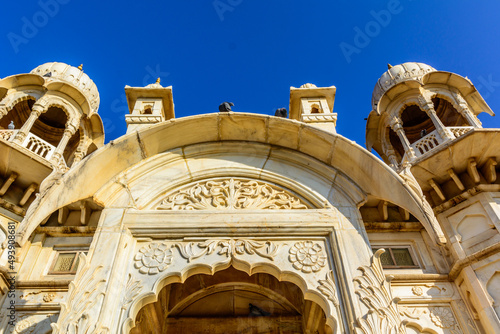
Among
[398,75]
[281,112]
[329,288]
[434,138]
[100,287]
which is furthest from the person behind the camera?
[398,75]

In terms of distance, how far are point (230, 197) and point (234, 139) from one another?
1442 mm

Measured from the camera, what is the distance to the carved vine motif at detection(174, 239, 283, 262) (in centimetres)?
588

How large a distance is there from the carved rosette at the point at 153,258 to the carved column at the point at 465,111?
9896 millimetres

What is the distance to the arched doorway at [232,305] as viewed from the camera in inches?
289

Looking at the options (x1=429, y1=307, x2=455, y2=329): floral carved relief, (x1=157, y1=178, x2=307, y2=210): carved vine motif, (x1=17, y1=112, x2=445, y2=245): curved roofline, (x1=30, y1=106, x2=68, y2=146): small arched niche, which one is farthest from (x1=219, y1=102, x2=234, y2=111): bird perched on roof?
(x1=30, y1=106, x2=68, y2=146): small arched niche

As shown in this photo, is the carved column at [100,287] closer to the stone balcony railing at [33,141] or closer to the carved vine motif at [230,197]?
the carved vine motif at [230,197]

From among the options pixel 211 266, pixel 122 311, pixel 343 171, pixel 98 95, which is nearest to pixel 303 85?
pixel 343 171

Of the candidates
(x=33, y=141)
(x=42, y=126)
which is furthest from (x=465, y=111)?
(x=42, y=126)

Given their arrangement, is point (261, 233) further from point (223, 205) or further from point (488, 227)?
point (488, 227)

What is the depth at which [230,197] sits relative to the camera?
6879mm

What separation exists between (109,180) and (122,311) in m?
2.56

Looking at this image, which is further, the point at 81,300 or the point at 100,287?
the point at 100,287

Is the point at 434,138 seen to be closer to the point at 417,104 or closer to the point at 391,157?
the point at 391,157

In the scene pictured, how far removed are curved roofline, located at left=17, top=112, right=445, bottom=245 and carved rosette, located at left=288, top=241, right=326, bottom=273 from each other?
159cm
